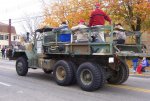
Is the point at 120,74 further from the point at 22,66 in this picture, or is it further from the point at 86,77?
the point at 22,66

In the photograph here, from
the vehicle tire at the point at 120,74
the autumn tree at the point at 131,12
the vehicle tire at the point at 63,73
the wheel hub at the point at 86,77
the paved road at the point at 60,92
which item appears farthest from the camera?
A: the autumn tree at the point at 131,12

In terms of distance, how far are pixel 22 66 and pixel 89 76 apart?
470cm

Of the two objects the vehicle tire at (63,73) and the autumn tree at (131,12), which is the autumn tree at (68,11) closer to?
the autumn tree at (131,12)

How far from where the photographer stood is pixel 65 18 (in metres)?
30.3

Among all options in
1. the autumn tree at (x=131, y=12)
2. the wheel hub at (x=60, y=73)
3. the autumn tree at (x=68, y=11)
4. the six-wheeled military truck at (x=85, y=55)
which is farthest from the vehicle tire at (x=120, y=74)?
the autumn tree at (x=68, y=11)

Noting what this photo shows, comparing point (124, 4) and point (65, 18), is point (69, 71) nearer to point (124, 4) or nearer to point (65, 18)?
point (124, 4)

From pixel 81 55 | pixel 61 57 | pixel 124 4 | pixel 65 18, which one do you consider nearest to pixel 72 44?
pixel 81 55

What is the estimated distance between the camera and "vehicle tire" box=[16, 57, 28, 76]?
47.2ft

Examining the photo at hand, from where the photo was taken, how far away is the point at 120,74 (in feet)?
39.3

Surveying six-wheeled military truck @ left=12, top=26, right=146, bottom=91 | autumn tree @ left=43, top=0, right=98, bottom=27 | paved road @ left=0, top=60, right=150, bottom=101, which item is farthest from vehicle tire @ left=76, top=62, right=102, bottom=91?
autumn tree @ left=43, top=0, right=98, bottom=27

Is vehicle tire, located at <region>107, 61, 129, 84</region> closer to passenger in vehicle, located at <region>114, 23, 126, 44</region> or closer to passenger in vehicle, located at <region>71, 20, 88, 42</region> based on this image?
passenger in vehicle, located at <region>114, 23, 126, 44</region>

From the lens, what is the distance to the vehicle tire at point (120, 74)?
38.7 ft

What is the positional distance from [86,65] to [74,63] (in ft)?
3.60

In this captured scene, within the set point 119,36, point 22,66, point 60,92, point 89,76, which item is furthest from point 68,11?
point 60,92
